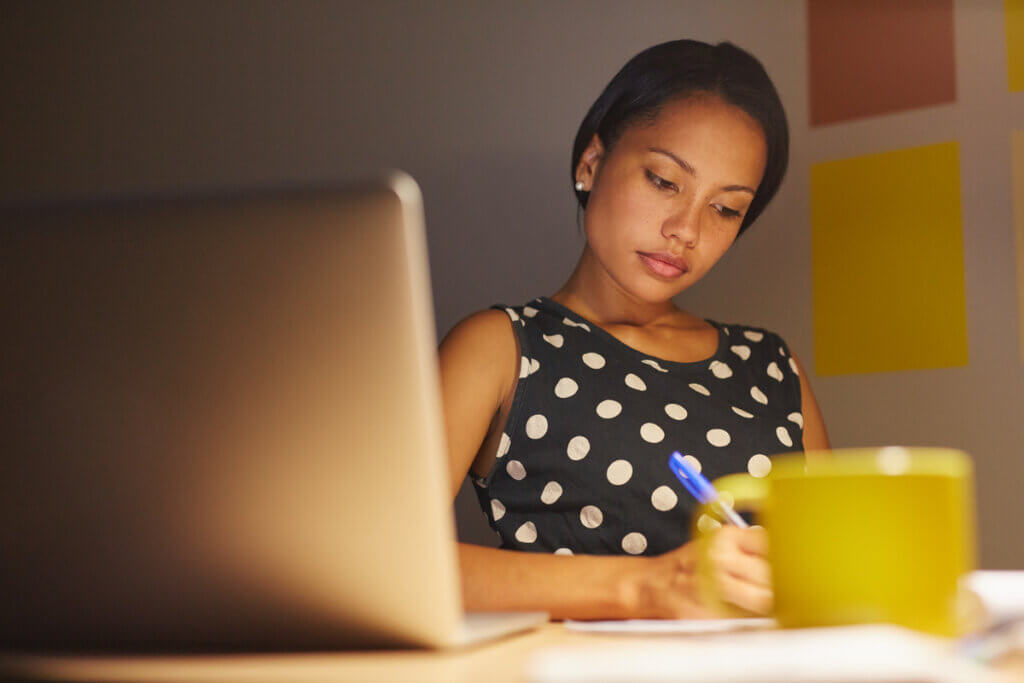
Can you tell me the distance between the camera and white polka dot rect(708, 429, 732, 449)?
4.36 feet

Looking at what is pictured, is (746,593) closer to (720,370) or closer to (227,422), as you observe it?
(227,422)

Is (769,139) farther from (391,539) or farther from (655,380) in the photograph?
(391,539)

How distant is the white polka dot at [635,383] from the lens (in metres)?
1.36

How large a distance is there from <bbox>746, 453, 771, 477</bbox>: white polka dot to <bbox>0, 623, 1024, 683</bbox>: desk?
0.84 meters

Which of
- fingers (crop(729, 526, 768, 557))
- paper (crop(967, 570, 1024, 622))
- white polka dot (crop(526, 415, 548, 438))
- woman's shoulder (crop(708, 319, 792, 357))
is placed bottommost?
paper (crop(967, 570, 1024, 622))

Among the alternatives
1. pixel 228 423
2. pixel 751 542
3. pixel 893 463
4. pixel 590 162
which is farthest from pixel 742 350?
pixel 228 423

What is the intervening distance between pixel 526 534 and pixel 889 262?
74 cm

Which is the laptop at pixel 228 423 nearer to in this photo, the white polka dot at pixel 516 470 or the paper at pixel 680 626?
the paper at pixel 680 626

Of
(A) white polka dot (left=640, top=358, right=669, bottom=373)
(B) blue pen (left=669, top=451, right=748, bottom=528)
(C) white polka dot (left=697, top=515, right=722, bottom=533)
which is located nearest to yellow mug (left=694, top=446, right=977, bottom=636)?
(C) white polka dot (left=697, top=515, right=722, bottom=533)

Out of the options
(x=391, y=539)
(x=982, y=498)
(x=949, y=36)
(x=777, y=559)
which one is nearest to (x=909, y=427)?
(x=982, y=498)

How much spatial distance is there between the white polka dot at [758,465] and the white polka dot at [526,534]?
12.1 inches

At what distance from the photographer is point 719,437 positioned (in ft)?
4.39

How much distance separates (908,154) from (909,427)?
433mm

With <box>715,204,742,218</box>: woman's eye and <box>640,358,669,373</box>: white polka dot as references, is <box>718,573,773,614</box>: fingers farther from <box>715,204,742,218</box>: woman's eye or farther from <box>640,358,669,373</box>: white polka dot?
<box>715,204,742,218</box>: woman's eye
